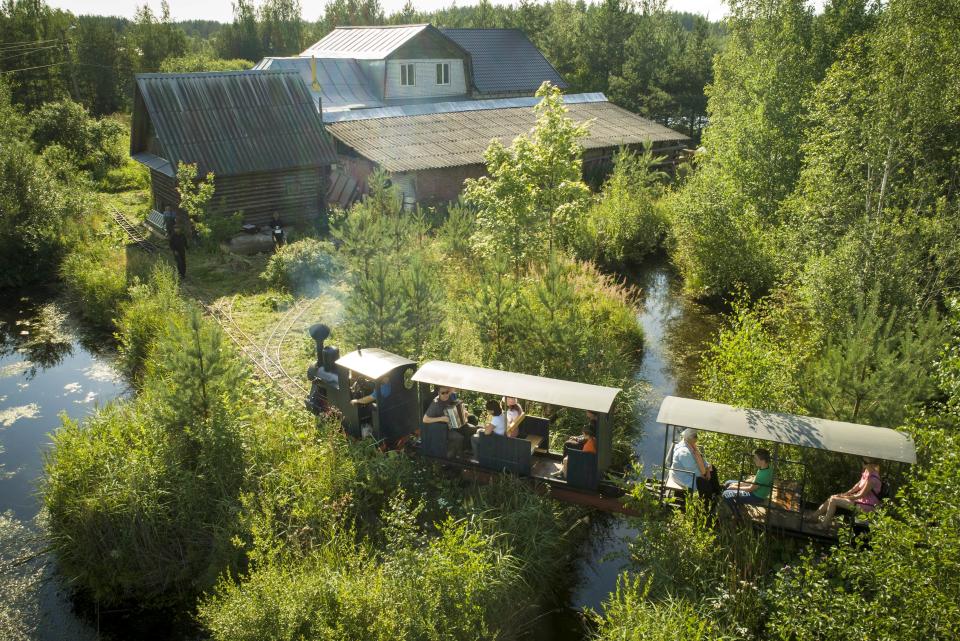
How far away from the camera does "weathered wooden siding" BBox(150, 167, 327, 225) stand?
27047 mm

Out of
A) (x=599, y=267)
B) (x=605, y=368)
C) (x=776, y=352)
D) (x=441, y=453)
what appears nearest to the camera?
(x=441, y=453)

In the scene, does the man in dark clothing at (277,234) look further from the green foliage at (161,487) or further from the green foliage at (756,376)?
the green foliage at (756,376)

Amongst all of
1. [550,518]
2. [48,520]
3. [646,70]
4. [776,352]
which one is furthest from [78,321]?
[646,70]

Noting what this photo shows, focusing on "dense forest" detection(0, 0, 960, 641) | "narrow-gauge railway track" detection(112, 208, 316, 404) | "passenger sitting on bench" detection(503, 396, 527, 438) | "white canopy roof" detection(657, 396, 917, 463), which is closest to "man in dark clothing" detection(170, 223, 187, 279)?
"dense forest" detection(0, 0, 960, 641)

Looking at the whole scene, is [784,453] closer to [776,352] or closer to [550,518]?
[776,352]

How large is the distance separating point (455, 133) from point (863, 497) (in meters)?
26.0

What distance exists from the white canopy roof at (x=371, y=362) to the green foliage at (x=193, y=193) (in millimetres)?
13964

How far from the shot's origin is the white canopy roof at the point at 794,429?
973 cm

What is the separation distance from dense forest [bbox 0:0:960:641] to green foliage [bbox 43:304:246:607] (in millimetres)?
48

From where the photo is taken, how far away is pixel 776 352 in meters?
13.3

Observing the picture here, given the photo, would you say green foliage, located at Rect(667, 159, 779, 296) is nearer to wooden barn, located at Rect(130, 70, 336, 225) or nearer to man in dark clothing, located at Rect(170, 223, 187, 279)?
wooden barn, located at Rect(130, 70, 336, 225)

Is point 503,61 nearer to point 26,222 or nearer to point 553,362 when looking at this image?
point 26,222

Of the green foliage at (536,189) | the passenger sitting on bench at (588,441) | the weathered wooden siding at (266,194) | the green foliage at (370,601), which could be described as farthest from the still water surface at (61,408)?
the weathered wooden siding at (266,194)

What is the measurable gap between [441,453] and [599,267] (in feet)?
50.3
